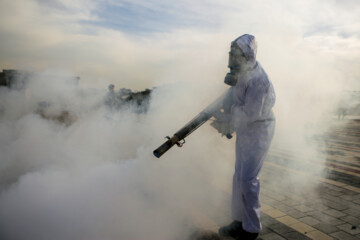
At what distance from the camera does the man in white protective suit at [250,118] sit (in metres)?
2.89

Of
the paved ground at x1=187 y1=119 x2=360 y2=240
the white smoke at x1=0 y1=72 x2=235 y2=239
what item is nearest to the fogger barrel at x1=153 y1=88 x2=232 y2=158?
the white smoke at x1=0 y1=72 x2=235 y2=239

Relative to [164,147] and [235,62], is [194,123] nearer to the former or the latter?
[164,147]

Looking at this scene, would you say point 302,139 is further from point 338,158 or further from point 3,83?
point 3,83

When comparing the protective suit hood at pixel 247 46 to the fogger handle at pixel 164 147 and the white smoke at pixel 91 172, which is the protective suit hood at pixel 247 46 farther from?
the white smoke at pixel 91 172

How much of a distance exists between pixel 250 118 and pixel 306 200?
80.8 inches

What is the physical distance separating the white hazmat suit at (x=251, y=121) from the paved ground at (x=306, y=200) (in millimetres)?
471

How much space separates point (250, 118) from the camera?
2.91 m

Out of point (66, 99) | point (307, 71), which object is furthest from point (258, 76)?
point (66, 99)

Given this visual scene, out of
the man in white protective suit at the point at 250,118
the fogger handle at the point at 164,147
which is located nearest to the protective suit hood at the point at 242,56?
the man in white protective suit at the point at 250,118

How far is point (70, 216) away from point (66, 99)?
429 cm

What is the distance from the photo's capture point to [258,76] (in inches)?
114

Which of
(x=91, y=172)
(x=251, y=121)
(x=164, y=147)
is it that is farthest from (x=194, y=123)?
(x=91, y=172)

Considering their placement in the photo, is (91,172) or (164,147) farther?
(91,172)

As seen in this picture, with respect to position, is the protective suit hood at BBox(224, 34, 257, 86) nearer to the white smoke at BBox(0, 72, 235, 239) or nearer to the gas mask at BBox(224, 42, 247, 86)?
the gas mask at BBox(224, 42, 247, 86)
